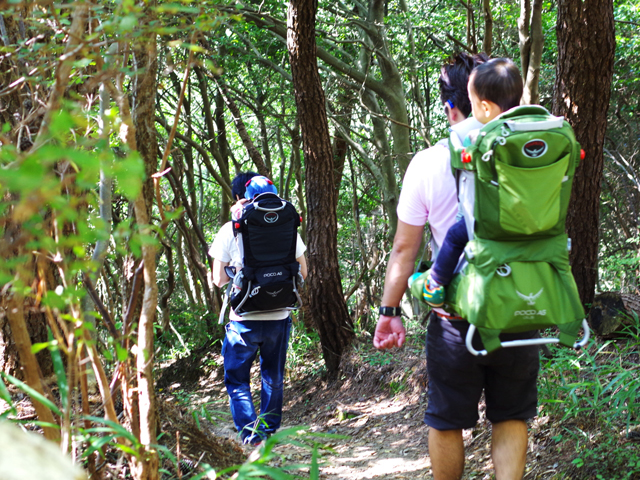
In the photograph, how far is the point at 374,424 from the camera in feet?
16.8

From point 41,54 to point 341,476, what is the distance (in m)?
3.17

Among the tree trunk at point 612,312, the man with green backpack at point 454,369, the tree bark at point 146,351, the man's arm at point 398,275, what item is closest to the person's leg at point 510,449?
the man with green backpack at point 454,369

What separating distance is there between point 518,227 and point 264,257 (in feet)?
8.51

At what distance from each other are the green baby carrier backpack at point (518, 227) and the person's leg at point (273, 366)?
100 inches

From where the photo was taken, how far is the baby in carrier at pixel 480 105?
237 centimetres

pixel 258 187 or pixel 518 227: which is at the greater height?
pixel 258 187

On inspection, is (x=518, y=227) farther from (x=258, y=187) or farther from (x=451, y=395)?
(x=258, y=187)

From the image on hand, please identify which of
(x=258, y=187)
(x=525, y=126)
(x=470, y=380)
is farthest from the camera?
(x=258, y=187)

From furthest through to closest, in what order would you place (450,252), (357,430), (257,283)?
(357,430) < (257,283) < (450,252)

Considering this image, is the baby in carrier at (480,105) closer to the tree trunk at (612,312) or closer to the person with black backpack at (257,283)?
the person with black backpack at (257,283)

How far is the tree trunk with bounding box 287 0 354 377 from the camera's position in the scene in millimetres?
6047

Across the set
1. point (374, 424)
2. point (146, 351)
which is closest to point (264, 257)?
point (374, 424)

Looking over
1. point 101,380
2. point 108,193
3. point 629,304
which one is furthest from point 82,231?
point 629,304

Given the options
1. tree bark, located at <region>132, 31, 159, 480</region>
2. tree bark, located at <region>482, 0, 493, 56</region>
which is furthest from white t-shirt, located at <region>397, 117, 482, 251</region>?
tree bark, located at <region>482, 0, 493, 56</region>
